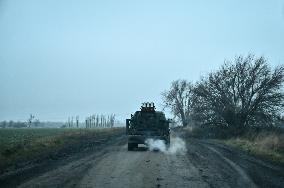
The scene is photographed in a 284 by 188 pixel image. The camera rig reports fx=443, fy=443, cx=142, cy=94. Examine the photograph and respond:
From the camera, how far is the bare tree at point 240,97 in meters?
44.3

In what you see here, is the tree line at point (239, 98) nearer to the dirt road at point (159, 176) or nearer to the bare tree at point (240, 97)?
the bare tree at point (240, 97)

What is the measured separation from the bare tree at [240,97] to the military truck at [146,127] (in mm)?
18657

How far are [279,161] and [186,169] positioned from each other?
20.0ft

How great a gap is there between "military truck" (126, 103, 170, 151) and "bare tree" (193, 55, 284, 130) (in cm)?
1866

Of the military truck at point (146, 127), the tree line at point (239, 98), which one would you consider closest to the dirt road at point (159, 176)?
the military truck at point (146, 127)

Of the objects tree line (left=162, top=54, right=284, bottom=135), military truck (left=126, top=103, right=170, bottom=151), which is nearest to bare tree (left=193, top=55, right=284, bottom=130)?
tree line (left=162, top=54, right=284, bottom=135)

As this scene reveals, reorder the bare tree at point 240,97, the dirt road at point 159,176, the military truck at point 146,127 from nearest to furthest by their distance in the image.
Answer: the dirt road at point 159,176
the military truck at point 146,127
the bare tree at point 240,97

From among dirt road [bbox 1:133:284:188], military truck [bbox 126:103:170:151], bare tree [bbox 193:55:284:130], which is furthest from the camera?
bare tree [bbox 193:55:284:130]

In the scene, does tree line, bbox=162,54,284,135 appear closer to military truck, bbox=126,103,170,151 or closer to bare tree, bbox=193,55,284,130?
bare tree, bbox=193,55,284,130

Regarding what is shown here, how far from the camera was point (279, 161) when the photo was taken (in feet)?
65.3

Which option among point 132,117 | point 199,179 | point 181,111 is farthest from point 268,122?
point 181,111

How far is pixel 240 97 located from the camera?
1845 inches

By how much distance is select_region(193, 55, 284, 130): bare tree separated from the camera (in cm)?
4431

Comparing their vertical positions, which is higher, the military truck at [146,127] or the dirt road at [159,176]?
the military truck at [146,127]
